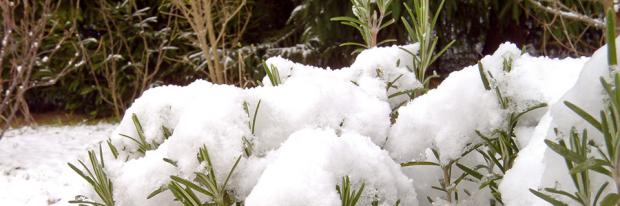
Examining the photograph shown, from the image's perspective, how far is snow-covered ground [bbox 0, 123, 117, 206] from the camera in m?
5.25

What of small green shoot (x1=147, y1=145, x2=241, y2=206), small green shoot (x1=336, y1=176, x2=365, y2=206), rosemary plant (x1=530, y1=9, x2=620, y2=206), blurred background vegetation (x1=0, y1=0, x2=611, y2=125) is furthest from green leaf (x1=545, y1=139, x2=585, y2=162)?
blurred background vegetation (x1=0, y1=0, x2=611, y2=125)

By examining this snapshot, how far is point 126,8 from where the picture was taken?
891cm

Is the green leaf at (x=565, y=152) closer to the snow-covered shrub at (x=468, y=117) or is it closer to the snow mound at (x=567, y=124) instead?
the snow mound at (x=567, y=124)

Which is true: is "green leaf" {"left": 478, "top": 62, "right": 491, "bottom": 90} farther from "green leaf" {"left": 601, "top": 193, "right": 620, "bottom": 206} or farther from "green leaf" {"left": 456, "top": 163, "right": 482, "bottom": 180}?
"green leaf" {"left": 601, "top": 193, "right": 620, "bottom": 206}

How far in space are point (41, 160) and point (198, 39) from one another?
224 centimetres

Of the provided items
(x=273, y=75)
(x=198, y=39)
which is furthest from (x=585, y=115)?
(x=198, y=39)

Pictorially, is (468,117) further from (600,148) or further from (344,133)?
(600,148)

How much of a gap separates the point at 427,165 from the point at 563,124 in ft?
1.15

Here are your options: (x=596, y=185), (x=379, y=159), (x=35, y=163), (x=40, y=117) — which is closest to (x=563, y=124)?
(x=596, y=185)

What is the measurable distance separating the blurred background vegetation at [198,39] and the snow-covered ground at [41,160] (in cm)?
48

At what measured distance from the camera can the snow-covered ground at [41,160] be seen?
5254 millimetres

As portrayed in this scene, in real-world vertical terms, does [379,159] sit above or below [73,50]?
above

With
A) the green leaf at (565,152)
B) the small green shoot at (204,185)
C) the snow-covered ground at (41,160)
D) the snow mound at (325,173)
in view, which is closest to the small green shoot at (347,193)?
the snow mound at (325,173)

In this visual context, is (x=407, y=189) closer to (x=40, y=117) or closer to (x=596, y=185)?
(x=596, y=185)
